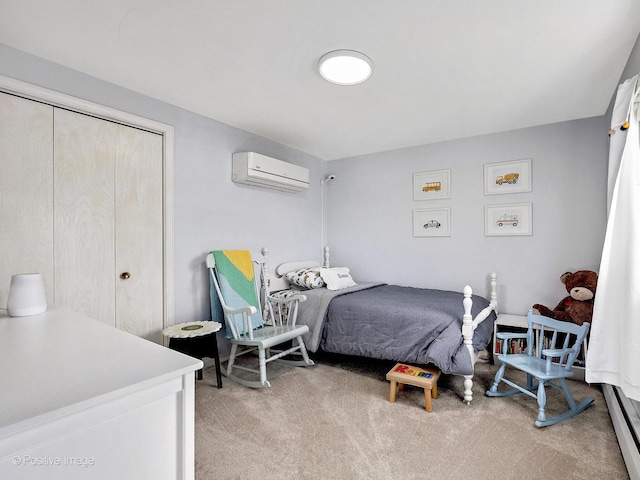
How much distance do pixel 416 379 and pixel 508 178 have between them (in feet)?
7.90

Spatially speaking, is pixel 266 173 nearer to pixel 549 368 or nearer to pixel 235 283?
pixel 235 283

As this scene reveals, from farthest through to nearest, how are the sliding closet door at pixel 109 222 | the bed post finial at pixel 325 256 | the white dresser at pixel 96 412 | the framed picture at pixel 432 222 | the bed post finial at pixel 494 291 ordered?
1. the bed post finial at pixel 325 256
2. the framed picture at pixel 432 222
3. the bed post finial at pixel 494 291
4. the sliding closet door at pixel 109 222
5. the white dresser at pixel 96 412

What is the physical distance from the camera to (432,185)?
411 cm

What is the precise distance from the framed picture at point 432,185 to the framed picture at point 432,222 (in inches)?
6.5

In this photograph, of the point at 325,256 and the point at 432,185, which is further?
the point at 325,256

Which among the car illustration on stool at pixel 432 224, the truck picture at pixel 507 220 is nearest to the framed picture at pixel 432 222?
the car illustration on stool at pixel 432 224

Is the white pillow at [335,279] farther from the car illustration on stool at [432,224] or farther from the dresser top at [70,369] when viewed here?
the dresser top at [70,369]

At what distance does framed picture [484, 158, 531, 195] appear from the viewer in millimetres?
3568

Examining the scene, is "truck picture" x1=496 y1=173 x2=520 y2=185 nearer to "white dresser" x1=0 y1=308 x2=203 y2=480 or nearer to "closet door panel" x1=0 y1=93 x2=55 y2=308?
"white dresser" x1=0 y1=308 x2=203 y2=480

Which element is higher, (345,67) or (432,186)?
(345,67)

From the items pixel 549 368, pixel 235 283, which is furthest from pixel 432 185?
pixel 235 283

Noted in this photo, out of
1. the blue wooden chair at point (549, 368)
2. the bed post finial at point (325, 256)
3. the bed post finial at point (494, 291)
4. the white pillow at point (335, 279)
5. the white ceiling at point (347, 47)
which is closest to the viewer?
the white ceiling at point (347, 47)

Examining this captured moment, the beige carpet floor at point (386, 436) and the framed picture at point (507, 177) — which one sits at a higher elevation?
the framed picture at point (507, 177)

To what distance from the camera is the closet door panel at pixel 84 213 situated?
231 centimetres
